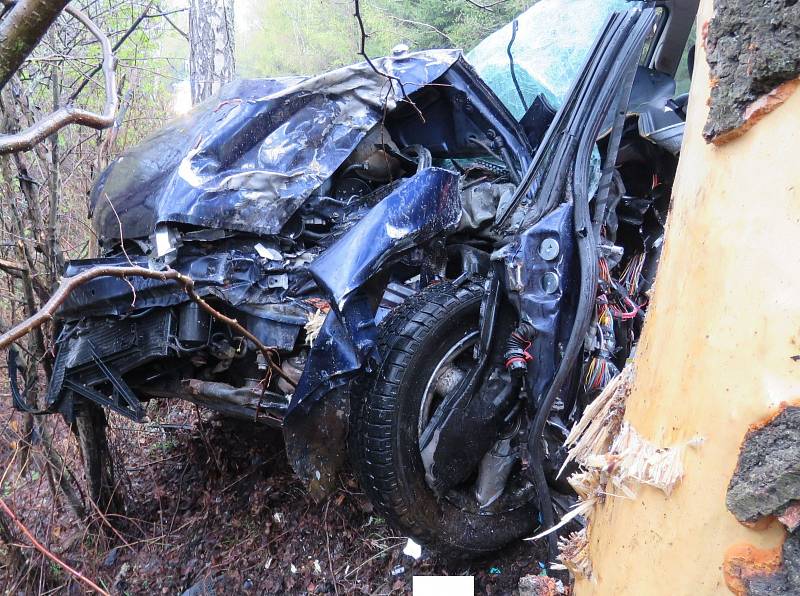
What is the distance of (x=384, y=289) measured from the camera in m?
2.60

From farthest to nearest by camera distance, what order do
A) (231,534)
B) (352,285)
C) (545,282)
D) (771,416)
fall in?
(231,534), (545,282), (352,285), (771,416)

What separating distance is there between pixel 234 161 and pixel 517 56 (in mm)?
2265

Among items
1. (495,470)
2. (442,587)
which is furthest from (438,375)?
(442,587)

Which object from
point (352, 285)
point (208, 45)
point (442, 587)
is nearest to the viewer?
point (442, 587)

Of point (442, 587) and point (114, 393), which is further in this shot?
point (114, 393)

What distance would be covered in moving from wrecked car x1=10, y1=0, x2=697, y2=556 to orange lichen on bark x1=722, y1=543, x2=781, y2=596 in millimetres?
1622

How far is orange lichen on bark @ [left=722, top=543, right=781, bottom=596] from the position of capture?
2.49 ft

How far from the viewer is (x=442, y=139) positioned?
12.3 feet

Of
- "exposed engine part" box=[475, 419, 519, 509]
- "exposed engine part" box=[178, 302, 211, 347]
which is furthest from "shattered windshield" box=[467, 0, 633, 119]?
"exposed engine part" box=[178, 302, 211, 347]

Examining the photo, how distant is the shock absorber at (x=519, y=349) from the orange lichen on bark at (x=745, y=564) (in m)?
1.76

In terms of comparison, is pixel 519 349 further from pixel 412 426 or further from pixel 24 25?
pixel 24 25

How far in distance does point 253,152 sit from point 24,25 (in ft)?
6.50

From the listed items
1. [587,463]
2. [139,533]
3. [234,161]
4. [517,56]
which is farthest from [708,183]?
[139,533]

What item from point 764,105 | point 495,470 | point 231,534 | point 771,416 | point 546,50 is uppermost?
point 546,50
